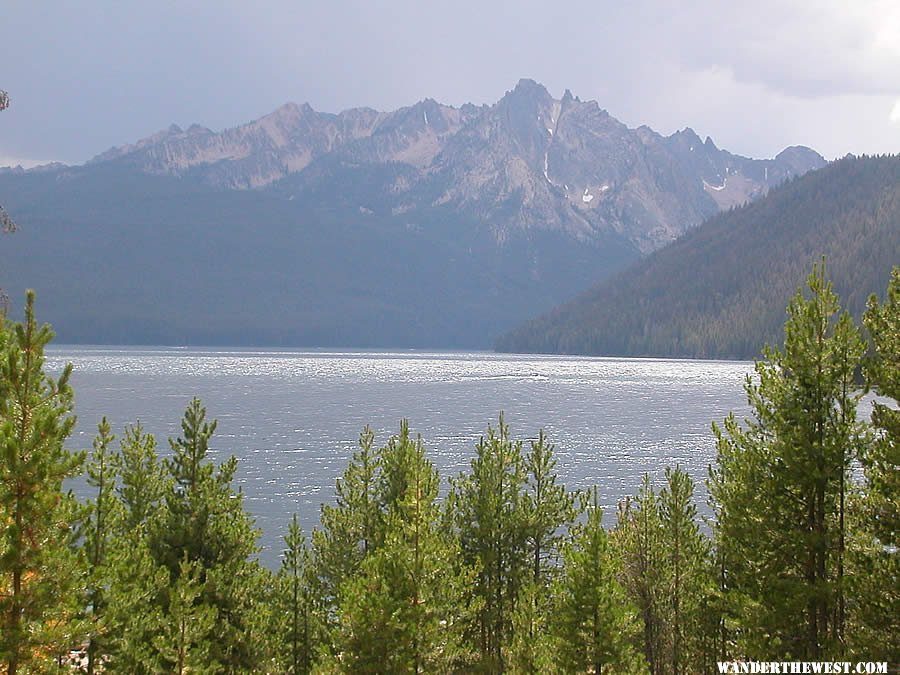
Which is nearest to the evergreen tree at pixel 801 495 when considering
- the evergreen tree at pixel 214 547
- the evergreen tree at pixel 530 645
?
the evergreen tree at pixel 530 645

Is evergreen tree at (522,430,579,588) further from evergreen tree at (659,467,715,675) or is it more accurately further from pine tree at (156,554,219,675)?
pine tree at (156,554,219,675)

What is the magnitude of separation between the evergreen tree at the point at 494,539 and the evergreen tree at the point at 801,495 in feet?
48.4

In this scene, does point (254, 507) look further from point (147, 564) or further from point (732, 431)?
point (732, 431)

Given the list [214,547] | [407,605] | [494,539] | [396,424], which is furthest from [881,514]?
[396,424]

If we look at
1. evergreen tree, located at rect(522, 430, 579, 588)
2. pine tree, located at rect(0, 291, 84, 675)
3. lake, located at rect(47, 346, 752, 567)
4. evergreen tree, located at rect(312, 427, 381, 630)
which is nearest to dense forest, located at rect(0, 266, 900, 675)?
pine tree, located at rect(0, 291, 84, 675)

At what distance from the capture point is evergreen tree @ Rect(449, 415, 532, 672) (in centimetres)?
3662

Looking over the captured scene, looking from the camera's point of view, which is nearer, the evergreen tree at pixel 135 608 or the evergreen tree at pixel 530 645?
the evergreen tree at pixel 135 608

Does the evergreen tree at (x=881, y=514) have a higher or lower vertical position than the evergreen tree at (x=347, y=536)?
higher

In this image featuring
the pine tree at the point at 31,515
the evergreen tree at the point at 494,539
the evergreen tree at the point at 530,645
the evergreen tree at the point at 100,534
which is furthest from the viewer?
the evergreen tree at the point at 494,539

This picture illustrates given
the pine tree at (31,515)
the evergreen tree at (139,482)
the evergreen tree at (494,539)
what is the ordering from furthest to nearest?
1. the evergreen tree at (494,539)
2. the evergreen tree at (139,482)
3. the pine tree at (31,515)

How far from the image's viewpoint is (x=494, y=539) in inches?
1462

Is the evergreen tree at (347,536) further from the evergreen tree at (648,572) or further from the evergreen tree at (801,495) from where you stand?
the evergreen tree at (801,495)

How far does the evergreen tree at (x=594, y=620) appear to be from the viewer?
81.0ft

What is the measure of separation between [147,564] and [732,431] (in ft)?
63.8
